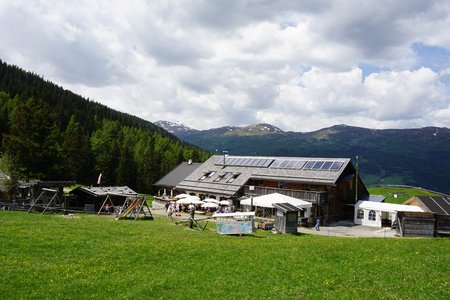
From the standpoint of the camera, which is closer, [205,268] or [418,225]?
[205,268]

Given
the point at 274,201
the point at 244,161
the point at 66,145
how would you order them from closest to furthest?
the point at 274,201, the point at 244,161, the point at 66,145

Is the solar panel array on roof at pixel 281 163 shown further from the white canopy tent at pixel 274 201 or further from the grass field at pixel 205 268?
the grass field at pixel 205 268

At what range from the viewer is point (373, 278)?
1488cm

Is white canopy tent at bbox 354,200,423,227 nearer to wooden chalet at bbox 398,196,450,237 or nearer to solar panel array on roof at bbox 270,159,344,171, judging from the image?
solar panel array on roof at bbox 270,159,344,171

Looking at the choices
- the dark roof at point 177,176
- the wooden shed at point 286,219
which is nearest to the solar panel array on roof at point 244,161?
the dark roof at point 177,176

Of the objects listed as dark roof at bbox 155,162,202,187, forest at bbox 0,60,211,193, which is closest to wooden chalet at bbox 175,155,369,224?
dark roof at bbox 155,162,202,187

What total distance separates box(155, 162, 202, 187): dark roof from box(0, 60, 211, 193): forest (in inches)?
680

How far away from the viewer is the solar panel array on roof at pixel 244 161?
54.2 meters

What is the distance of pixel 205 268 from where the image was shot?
1588 cm

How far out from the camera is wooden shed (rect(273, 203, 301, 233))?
1235 inches

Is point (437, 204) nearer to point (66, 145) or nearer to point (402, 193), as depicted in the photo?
point (402, 193)

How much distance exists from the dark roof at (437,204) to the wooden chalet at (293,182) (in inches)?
382

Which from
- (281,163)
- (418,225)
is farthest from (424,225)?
(281,163)

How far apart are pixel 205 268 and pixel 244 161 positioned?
42454 mm
